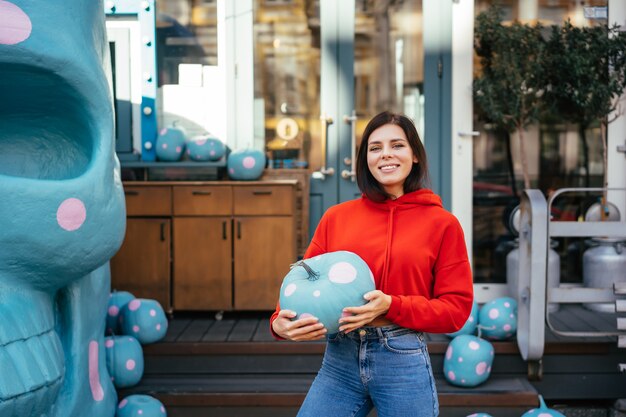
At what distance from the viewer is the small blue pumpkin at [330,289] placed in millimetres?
1812

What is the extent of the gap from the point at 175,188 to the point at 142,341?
1.16 meters

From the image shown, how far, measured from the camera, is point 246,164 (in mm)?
4711

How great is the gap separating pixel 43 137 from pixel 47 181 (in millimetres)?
318

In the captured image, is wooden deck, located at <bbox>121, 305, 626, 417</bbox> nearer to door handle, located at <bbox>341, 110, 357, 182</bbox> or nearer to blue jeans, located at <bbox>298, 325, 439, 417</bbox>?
door handle, located at <bbox>341, 110, 357, 182</bbox>

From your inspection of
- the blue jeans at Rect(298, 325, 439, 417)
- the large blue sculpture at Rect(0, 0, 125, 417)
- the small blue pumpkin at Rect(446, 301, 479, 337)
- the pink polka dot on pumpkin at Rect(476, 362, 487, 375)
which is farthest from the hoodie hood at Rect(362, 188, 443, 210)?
Result: the small blue pumpkin at Rect(446, 301, 479, 337)

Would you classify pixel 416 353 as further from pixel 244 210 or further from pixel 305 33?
pixel 305 33

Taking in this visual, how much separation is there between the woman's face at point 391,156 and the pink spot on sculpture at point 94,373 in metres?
1.49

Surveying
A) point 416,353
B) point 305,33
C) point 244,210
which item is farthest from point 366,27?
point 416,353

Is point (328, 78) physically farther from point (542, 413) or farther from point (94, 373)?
point (94, 373)

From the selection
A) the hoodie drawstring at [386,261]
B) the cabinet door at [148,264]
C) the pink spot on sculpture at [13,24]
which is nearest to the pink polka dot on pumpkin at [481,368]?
the hoodie drawstring at [386,261]

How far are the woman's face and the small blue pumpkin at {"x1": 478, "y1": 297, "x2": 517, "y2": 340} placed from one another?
6.85ft

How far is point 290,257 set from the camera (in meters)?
4.58

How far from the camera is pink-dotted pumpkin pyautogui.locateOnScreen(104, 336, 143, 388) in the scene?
352 cm

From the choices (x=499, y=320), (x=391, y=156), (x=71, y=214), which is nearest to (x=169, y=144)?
(x=499, y=320)
